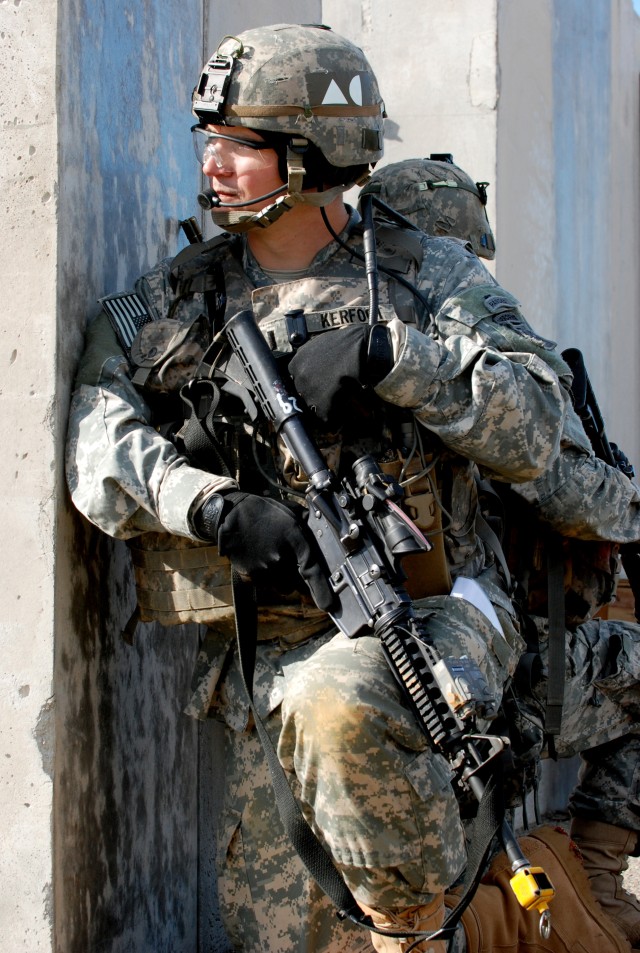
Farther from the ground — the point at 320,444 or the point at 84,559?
the point at 320,444

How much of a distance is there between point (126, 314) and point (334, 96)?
0.67 m

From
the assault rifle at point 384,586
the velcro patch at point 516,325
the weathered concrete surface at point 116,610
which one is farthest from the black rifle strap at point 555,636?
the assault rifle at point 384,586

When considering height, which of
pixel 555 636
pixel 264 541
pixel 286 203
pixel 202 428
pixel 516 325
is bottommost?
pixel 555 636

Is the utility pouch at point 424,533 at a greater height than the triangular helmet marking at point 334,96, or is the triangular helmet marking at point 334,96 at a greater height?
the triangular helmet marking at point 334,96

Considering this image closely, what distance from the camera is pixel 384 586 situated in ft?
8.00

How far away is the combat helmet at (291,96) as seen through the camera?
2.86 metres

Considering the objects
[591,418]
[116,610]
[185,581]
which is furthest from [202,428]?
[591,418]

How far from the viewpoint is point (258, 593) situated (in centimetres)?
277

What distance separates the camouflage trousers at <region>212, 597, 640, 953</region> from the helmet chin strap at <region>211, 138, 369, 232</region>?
916 mm

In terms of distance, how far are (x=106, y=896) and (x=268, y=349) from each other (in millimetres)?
1233

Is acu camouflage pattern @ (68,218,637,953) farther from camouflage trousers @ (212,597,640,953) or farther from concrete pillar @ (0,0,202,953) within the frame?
concrete pillar @ (0,0,202,953)

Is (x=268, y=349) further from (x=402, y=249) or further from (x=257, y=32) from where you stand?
(x=257, y=32)

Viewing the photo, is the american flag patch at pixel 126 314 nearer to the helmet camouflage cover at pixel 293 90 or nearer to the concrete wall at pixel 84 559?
the concrete wall at pixel 84 559

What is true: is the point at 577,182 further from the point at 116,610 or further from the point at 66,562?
the point at 66,562
